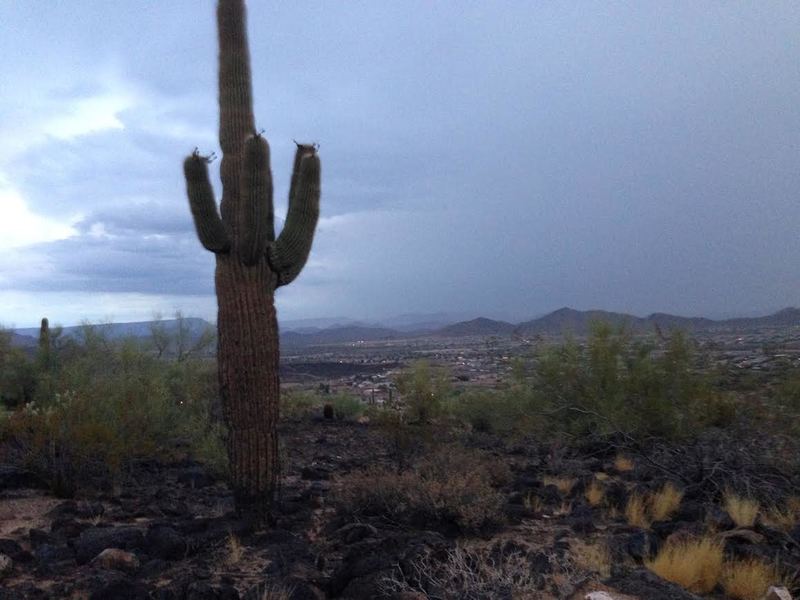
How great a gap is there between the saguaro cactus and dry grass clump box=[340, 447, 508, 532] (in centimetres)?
125

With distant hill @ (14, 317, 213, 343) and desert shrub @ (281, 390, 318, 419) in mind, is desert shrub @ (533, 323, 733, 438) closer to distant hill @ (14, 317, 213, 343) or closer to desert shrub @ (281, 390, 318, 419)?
desert shrub @ (281, 390, 318, 419)

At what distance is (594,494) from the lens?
39.4 feet

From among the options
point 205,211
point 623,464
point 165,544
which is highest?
point 205,211

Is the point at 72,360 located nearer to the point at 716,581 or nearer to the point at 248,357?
the point at 248,357

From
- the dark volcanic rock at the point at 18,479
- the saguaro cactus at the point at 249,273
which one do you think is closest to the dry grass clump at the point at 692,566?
the saguaro cactus at the point at 249,273

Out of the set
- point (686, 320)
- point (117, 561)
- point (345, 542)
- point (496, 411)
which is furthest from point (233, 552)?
point (686, 320)

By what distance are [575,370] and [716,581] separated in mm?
10673

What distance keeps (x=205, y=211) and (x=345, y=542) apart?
4.55 meters

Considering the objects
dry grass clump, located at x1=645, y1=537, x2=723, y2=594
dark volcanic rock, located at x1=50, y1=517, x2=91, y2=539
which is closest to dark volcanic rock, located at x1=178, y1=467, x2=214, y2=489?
dark volcanic rock, located at x1=50, y1=517, x2=91, y2=539

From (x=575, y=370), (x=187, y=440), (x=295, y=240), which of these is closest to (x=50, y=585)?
(x=295, y=240)

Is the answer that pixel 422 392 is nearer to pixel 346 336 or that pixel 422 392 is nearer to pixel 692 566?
pixel 692 566

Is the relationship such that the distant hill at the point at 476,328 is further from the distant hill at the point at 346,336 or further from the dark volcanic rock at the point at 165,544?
the dark volcanic rock at the point at 165,544

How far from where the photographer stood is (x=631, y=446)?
16188 millimetres

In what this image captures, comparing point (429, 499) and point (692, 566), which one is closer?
point (692, 566)
